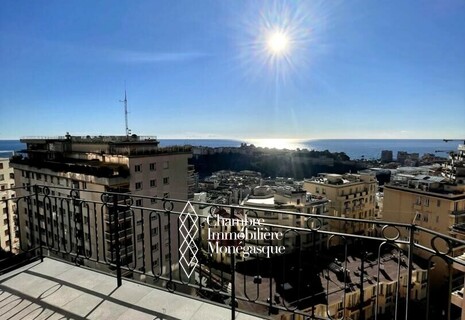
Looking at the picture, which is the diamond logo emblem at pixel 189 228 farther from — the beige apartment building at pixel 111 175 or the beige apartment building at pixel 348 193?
the beige apartment building at pixel 348 193

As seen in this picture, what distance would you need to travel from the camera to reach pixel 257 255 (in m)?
3.26

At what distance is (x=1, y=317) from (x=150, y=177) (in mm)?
16976

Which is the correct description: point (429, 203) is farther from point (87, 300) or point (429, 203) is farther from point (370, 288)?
point (87, 300)

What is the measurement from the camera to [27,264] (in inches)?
137

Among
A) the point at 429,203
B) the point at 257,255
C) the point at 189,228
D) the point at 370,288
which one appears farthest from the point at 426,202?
the point at 189,228

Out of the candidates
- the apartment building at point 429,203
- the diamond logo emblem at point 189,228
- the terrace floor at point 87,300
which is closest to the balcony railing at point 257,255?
the diamond logo emblem at point 189,228

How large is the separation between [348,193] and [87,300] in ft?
86.6

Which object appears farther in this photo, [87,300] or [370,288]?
[370,288]

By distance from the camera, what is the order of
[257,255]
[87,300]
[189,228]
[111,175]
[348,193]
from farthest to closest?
[348,193] → [111,175] → [189,228] → [257,255] → [87,300]

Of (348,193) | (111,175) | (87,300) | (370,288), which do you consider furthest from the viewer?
(348,193)

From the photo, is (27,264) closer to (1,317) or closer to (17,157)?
(1,317)

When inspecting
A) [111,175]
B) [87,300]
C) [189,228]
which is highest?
[189,228]

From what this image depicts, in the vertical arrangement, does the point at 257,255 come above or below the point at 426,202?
above

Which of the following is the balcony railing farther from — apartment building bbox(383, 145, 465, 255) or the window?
the window
